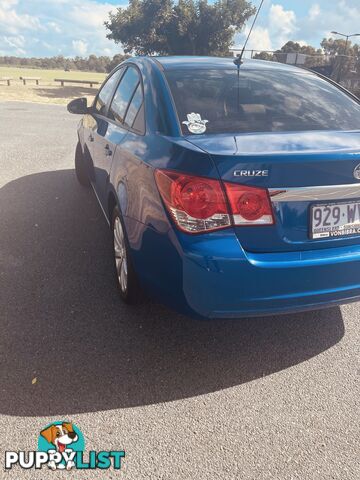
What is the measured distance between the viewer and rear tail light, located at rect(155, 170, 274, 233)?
2.06 metres

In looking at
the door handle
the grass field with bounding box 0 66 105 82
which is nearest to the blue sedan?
the door handle

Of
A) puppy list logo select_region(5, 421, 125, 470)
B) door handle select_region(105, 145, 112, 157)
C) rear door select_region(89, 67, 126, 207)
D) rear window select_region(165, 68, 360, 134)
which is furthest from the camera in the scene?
rear door select_region(89, 67, 126, 207)

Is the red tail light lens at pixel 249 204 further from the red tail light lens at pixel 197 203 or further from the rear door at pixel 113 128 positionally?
the rear door at pixel 113 128

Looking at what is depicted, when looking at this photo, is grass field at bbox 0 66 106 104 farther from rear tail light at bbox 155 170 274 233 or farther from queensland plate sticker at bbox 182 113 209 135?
rear tail light at bbox 155 170 274 233

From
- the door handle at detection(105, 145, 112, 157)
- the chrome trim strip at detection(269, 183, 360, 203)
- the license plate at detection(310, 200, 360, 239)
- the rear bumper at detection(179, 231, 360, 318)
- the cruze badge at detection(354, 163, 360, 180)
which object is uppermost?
the cruze badge at detection(354, 163, 360, 180)

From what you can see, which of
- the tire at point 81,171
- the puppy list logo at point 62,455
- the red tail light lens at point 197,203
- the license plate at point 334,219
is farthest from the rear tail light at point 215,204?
the tire at point 81,171

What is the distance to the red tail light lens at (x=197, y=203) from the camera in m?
2.07

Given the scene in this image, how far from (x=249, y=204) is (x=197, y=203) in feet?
0.84

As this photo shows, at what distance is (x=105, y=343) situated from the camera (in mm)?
2693

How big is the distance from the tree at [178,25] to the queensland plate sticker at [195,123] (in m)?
34.7

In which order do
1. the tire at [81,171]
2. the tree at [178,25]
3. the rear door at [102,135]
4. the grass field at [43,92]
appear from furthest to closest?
the tree at [178,25] → the grass field at [43,92] → the tire at [81,171] → the rear door at [102,135]

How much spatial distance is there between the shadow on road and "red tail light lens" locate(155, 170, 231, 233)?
3.08ft

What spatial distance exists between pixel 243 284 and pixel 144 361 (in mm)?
863

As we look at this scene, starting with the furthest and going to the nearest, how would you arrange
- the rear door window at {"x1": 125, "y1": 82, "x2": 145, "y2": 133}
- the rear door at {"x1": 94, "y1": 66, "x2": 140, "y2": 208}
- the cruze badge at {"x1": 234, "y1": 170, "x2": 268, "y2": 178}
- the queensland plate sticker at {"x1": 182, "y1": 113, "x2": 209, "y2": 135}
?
the rear door at {"x1": 94, "y1": 66, "x2": 140, "y2": 208}
the rear door window at {"x1": 125, "y1": 82, "x2": 145, "y2": 133}
the queensland plate sticker at {"x1": 182, "y1": 113, "x2": 209, "y2": 135}
the cruze badge at {"x1": 234, "y1": 170, "x2": 268, "y2": 178}
